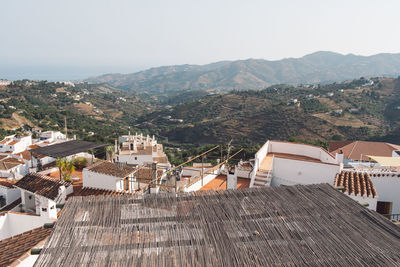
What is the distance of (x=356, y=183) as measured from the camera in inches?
384

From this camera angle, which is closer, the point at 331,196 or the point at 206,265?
the point at 206,265

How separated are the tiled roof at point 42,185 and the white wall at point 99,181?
1.00 m

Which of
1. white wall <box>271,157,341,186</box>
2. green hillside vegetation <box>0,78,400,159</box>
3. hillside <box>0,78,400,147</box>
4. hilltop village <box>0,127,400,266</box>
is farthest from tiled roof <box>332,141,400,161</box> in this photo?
hillside <box>0,78,400,147</box>

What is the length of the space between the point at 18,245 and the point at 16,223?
4434mm

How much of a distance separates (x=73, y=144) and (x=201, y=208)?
17057 millimetres

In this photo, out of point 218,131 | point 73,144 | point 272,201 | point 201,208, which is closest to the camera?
point 201,208

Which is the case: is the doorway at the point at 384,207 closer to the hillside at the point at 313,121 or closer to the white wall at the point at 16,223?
the white wall at the point at 16,223

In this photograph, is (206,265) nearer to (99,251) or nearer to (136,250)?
(136,250)

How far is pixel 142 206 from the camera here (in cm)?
473

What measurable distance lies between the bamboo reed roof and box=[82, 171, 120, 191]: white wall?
9.79 m

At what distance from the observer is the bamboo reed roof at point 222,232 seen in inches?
138

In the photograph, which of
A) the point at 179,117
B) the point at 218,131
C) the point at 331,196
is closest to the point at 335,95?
the point at 218,131

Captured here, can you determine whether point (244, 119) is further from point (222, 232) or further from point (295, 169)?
point (222, 232)

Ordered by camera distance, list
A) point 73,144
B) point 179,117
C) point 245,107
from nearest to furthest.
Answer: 1. point 73,144
2. point 245,107
3. point 179,117
